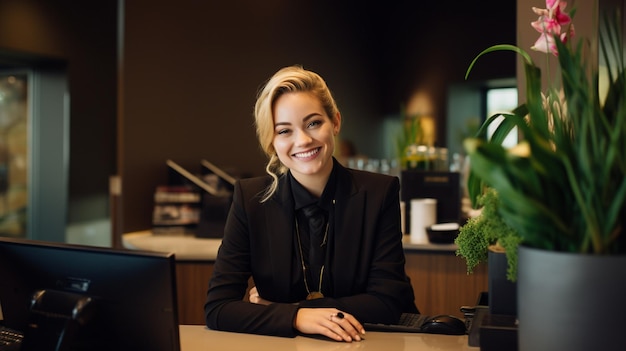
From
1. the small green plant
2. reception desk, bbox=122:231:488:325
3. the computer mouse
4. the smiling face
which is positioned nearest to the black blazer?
the smiling face

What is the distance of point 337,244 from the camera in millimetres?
2117

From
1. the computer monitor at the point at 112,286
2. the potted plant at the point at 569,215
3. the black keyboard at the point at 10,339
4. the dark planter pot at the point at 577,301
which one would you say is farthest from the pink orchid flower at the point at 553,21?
the black keyboard at the point at 10,339

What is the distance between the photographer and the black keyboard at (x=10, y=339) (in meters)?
1.59

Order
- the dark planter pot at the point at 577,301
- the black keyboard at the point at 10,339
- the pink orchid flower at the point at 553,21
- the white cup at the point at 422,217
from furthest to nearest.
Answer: the white cup at the point at 422,217
the black keyboard at the point at 10,339
the pink orchid flower at the point at 553,21
the dark planter pot at the point at 577,301

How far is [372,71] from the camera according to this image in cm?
800

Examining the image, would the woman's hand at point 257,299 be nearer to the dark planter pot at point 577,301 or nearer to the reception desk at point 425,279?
the dark planter pot at point 577,301

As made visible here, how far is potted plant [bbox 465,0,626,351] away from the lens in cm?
105

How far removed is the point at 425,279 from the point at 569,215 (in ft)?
8.14

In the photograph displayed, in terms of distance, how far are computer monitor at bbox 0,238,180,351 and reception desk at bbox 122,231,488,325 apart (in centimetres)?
202

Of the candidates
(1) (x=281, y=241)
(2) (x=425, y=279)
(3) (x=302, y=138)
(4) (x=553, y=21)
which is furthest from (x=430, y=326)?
(2) (x=425, y=279)

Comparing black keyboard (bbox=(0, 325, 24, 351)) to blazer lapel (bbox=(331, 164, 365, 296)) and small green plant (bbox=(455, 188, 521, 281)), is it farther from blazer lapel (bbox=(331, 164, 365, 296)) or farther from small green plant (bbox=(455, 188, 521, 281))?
small green plant (bbox=(455, 188, 521, 281))

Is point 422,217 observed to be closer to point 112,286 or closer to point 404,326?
point 404,326

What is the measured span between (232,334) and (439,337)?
55 cm

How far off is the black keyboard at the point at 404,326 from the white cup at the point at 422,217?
5.46ft
